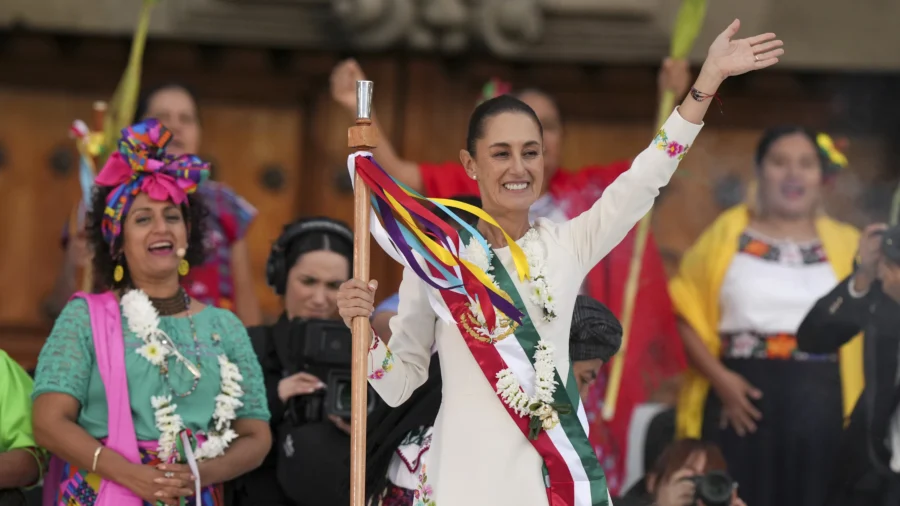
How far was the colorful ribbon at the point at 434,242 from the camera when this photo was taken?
3.99m

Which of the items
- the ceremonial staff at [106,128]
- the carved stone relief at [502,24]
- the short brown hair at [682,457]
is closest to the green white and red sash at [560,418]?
the short brown hair at [682,457]

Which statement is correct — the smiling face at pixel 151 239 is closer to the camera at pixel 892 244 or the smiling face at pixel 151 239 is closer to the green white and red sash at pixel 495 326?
the green white and red sash at pixel 495 326

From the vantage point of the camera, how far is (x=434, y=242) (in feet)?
13.4

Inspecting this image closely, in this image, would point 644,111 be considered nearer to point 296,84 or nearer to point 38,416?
point 296,84

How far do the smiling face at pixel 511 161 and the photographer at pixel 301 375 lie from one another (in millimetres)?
1120

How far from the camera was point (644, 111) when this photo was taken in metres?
7.17

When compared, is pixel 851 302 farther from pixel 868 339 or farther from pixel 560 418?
pixel 560 418

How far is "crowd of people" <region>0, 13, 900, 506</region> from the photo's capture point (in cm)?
399

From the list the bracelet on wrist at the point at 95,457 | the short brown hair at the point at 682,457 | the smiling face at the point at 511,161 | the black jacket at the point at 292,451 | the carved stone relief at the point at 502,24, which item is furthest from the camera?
the carved stone relief at the point at 502,24

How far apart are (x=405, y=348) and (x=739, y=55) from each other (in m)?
1.10

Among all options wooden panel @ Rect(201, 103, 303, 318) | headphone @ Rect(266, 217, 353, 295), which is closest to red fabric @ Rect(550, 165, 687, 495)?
headphone @ Rect(266, 217, 353, 295)

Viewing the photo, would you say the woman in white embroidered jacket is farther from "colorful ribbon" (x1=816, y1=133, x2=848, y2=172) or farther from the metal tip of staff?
"colorful ribbon" (x1=816, y1=133, x2=848, y2=172)

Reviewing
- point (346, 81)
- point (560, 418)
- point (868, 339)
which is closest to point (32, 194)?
point (346, 81)

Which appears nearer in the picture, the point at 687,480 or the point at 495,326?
the point at 495,326
